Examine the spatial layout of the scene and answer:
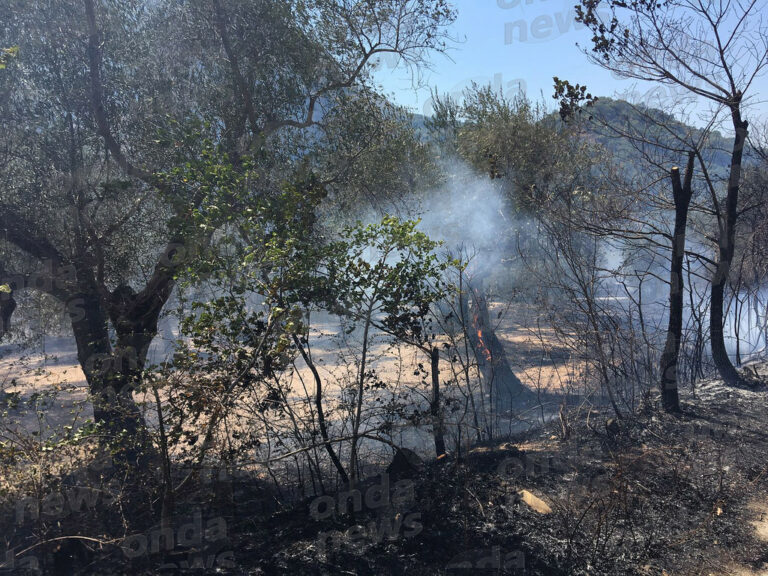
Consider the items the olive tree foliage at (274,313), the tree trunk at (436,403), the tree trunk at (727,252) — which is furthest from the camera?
the tree trunk at (727,252)

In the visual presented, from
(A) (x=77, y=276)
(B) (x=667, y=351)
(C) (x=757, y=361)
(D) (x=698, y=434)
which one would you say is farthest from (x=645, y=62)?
(A) (x=77, y=276)

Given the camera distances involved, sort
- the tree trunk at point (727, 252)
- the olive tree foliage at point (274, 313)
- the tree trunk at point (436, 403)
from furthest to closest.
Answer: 1. the tree trunk at point (727, 252)
2. the tree trunk at point (436, 403)
3. the olive tree foliage at point (274, 313)

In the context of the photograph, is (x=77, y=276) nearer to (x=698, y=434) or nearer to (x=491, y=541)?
(x=491, y=541)

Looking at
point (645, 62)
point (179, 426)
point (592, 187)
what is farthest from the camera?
point (592, 187)

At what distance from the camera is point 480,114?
18031 millimetres

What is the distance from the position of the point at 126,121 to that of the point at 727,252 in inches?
376

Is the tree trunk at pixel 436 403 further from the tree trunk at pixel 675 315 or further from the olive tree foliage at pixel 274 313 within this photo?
the tree trunk at pixel 675 315

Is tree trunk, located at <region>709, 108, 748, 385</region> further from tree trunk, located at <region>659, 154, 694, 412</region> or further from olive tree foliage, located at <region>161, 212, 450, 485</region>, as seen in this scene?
olive tree foliage, located at <region>161, 212, 450, 485</region>

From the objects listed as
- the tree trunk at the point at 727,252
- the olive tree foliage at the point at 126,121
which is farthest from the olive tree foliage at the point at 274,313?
the tree trunk at the point at 727,252

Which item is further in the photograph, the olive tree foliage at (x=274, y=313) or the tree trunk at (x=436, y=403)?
the tree trunk at (x=436, y=403)

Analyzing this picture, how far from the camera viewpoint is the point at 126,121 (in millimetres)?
7480

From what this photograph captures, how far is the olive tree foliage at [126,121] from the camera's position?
273 inches

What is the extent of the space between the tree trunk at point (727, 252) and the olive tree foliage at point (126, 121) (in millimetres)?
6045

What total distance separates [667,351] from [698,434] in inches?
45.6
